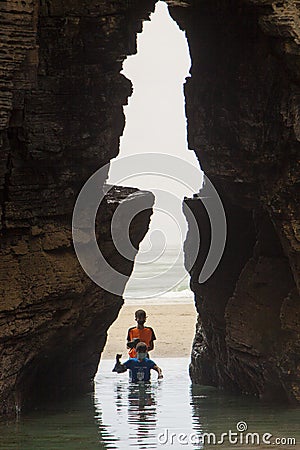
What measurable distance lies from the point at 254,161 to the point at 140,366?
4959mm

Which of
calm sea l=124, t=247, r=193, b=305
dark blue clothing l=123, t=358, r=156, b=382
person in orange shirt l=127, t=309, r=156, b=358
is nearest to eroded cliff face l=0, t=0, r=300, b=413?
dark blue clothing l=123, t=358, r=156, b=382

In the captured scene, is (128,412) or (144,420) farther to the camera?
(128,412)

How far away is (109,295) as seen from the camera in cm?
1783

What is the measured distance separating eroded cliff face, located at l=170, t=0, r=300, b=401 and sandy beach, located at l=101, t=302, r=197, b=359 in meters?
9.99

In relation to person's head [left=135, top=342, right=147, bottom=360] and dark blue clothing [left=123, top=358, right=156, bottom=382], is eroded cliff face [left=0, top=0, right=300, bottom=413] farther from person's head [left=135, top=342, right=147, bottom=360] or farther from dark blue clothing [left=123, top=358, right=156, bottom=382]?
dark blue clothing [left=123, top=358, right=156, bottom=382]

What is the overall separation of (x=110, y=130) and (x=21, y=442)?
16.8ft

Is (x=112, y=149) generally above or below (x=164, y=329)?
above

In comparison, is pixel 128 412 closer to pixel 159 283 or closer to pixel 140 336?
pixel 140 336

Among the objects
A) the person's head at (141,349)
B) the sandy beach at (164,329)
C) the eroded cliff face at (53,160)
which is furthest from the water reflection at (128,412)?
the sandy beach at (164,329)

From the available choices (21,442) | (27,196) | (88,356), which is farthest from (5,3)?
(88,356)

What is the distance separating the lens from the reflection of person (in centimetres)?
1847

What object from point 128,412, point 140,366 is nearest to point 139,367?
point 140,366

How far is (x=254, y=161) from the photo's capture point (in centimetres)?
1564

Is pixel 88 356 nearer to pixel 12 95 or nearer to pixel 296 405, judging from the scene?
pixel 296 405
